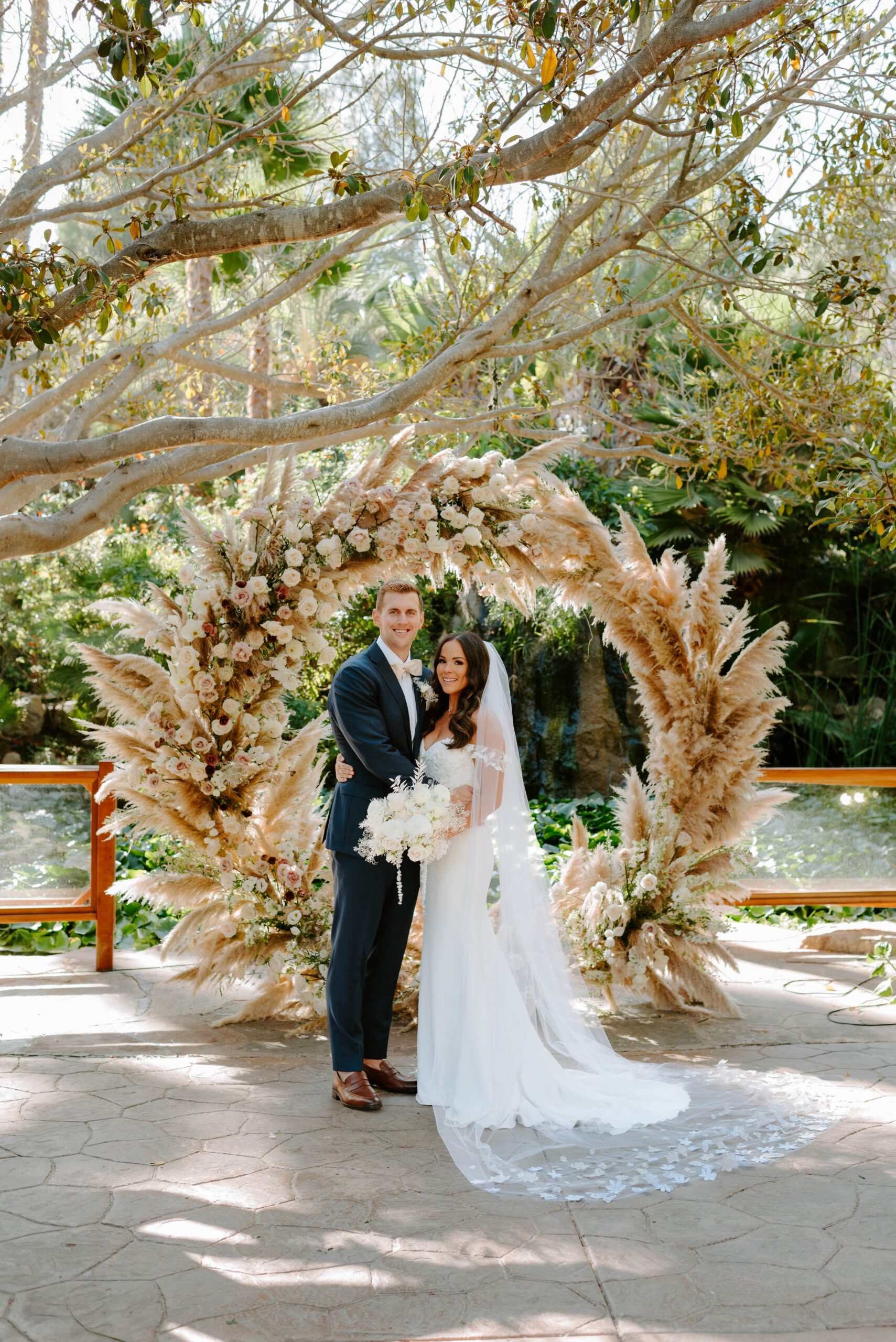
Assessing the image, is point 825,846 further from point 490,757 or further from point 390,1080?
point 390,1080

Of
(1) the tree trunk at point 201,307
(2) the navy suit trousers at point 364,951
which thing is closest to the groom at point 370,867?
(2) the navy suit trousers at point 364,951

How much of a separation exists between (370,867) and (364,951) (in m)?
0.36

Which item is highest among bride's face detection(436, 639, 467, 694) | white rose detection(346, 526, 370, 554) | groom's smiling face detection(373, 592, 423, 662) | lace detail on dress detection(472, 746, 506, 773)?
white rose detection(346, 526, 370, 554)

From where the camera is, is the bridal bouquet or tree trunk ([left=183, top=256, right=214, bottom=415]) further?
tree trunk ([left=183, top=256, right=214, bottom=415])

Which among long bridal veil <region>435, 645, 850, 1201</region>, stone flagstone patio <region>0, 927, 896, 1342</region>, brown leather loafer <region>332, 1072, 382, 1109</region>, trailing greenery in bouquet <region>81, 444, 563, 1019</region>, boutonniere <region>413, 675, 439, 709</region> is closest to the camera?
stone flagstone patio <region>0, 927, 896, 1342</region>

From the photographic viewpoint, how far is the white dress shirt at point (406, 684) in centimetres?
511

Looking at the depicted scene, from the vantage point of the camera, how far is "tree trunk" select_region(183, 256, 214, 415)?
11289 mm

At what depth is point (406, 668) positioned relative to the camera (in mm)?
5160

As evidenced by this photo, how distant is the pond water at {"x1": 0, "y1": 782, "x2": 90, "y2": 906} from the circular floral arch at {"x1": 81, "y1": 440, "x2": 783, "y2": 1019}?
3.82 ft

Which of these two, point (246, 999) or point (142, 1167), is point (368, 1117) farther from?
point (246, 999)

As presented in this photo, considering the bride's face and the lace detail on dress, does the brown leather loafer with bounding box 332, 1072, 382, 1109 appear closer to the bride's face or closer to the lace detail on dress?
the lace detail on dress

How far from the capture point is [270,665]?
18.9ft

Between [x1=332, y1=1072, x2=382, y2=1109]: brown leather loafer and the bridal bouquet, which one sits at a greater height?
the bridal bouquet

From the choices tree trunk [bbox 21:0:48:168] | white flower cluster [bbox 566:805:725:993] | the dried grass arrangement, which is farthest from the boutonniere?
tree trunk [bbox 21:0:48:168]
